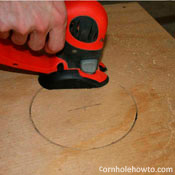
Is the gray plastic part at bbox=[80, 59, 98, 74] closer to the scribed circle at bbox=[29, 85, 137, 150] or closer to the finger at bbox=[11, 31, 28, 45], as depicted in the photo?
the scribed circle at bbox=[29, 85, 137, 150]

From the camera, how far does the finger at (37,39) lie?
0.84 meters

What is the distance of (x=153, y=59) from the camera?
3.91 ft

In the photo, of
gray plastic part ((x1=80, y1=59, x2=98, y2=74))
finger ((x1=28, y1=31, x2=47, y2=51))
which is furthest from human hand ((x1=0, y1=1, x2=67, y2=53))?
gray plastic part ((x1=80, y1=59, x2=98, y2=74))

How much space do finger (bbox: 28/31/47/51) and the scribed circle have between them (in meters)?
0.20

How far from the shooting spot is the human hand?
748mm

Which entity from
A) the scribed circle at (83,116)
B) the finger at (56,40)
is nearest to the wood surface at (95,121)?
the scribed circle at (83,116)

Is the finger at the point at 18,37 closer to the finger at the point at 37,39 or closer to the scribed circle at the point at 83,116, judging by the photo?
the finger at the point at 37,39

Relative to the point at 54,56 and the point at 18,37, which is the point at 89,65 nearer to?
the point at 54,56

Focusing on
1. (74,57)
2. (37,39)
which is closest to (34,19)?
(37,39)

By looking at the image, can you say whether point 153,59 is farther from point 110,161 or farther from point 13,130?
point 13,130

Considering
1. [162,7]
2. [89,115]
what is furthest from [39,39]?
[162,7]

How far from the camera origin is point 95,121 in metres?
0.90

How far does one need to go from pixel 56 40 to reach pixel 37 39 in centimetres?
7

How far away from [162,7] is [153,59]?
1.80m
